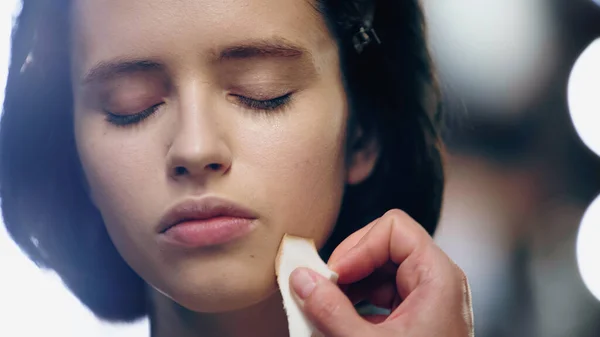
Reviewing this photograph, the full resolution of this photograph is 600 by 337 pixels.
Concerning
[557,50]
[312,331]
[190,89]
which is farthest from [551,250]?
[190,89]

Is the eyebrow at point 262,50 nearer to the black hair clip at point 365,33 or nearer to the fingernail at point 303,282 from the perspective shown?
the black hair clip at point 365,33

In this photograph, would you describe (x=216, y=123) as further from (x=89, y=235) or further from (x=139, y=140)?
(x=89, y=235)

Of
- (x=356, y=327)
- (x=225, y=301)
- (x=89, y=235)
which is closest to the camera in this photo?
(x=356, y=327)

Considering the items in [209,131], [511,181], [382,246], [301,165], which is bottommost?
[511,181]

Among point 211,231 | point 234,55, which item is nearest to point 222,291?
point 211,231

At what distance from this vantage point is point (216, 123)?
75 cm

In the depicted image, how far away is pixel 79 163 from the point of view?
887 mm

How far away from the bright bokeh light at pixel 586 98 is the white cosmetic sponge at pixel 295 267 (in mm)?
484

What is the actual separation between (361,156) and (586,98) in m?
0.39

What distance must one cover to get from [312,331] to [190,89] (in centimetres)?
31

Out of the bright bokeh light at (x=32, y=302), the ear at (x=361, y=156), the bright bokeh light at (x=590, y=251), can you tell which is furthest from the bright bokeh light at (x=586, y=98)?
the bright bokeh light at (x=32, y=302)

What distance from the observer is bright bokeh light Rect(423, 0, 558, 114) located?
0.95 metres

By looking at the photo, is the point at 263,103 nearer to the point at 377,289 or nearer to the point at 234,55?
the point at 234,55

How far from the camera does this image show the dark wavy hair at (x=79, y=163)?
89 cm
